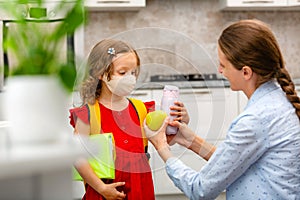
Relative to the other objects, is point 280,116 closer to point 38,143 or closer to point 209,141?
point 209,141

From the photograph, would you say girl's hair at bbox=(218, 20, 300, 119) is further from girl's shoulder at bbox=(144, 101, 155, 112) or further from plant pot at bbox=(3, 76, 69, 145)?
plant pot at bbox=(3, 76, 69, 145)

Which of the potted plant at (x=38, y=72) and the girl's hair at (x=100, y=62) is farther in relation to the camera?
the girl's hair at (x=100, y=62)

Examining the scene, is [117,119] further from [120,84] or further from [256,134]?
[256,134]

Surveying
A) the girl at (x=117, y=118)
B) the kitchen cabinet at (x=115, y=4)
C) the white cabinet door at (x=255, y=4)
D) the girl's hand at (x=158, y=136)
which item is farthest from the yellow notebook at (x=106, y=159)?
the white cabinet door at (x=255, y=4)

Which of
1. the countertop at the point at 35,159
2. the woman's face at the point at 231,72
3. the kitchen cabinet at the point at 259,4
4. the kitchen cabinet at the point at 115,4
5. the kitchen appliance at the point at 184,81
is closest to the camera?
the countertop at the point at 35,159

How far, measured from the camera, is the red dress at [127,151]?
1.87 m

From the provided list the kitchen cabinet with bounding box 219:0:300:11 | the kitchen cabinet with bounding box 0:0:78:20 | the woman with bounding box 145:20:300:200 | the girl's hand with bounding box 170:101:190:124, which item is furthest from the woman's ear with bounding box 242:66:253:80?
the kitchen cabinet with bounding box 219:0:300:11

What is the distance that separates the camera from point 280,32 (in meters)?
4.64

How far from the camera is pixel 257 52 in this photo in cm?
172

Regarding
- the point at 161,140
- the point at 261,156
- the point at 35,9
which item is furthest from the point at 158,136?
the point at 35,9

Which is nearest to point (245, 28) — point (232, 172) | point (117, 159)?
point (232, 172)

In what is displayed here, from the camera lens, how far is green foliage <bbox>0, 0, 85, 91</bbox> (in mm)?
837

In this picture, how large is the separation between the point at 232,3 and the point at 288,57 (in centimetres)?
72

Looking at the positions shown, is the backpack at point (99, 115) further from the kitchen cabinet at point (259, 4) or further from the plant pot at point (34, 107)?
the kitchen cabinet at point (259, 4)
